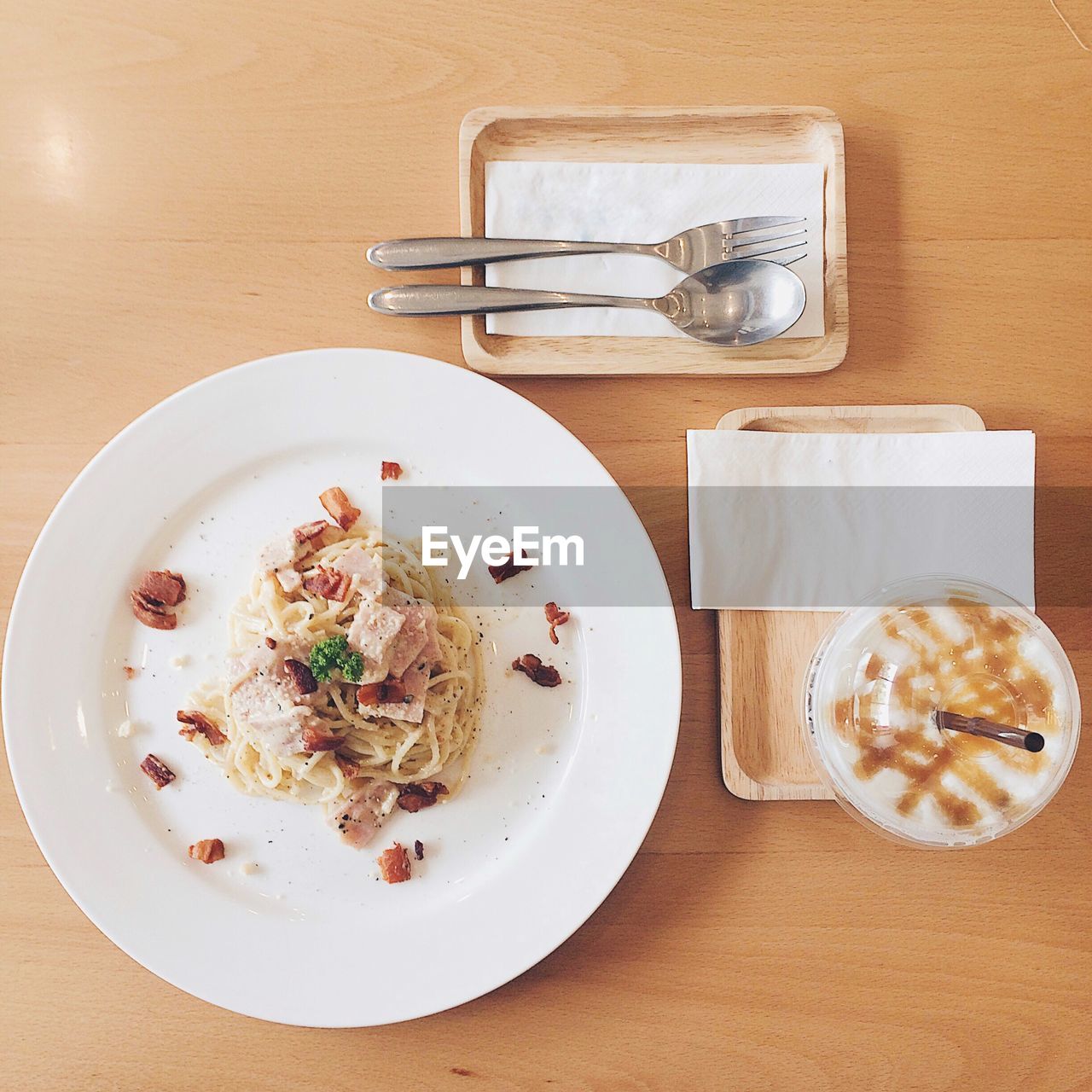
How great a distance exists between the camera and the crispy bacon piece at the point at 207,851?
1369 millimetres

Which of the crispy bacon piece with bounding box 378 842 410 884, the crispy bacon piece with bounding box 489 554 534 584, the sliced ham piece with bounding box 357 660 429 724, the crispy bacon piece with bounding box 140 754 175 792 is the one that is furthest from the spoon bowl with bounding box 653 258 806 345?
the crispy bacon piece with bounding box 140 754 175 792

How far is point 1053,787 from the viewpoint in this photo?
128cm

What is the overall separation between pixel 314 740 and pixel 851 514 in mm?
873

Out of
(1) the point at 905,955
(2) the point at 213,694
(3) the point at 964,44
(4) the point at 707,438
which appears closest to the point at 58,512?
(2) the point at 213,694

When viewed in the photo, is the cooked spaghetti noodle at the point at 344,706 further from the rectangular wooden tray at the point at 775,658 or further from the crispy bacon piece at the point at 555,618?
the rectangular wooden tray at the point at 775,658

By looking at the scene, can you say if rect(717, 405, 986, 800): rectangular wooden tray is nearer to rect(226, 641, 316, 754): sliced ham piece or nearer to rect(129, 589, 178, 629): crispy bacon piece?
rect(226, 641, 316, 754): sliced ham piece

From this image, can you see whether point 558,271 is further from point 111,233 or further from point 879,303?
point 111,233

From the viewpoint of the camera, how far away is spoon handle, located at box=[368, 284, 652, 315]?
142 cm

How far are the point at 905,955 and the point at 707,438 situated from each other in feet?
2.78

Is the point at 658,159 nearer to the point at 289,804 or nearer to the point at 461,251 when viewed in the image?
the point at 461,251

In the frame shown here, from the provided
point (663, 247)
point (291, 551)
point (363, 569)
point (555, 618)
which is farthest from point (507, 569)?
point (663, 247)

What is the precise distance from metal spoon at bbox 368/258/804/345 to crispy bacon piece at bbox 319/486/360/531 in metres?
0.29

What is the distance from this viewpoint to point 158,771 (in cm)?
138

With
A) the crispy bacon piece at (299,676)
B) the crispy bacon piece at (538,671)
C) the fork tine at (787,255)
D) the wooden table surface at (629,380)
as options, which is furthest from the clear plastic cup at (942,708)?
the crispy bacon piece at (299,676)
